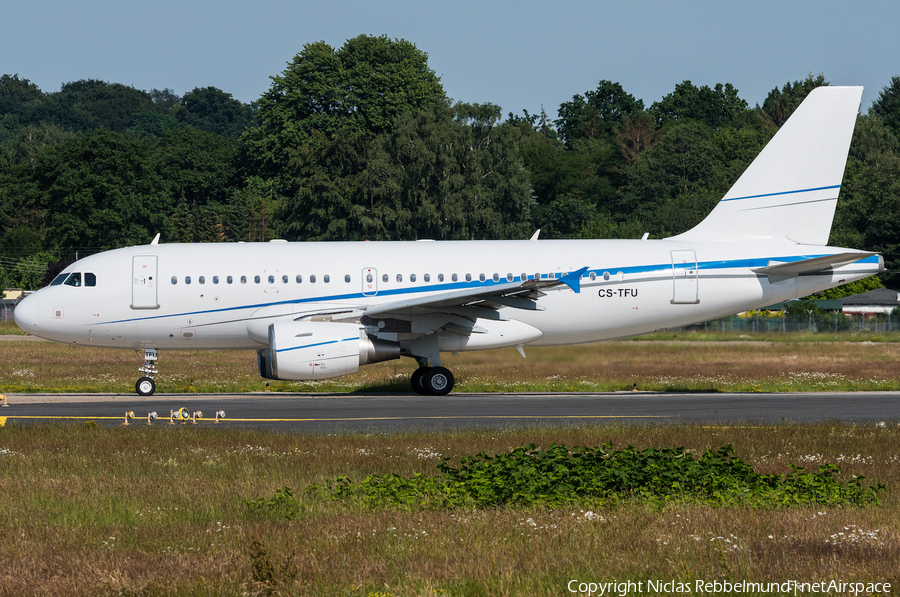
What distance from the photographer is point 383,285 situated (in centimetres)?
2614

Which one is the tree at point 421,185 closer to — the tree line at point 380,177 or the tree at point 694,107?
the tree line at point 380,177

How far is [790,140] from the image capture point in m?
27.1

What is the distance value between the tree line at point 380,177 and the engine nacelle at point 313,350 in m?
51.1

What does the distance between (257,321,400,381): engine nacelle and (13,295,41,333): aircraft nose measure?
6.31 meters

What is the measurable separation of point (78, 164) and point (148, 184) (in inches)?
250

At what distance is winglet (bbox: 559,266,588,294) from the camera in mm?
24025

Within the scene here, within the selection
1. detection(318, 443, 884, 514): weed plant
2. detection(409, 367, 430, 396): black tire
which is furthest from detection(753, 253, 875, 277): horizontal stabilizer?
detection(318, 443, 884, 514): weed plant

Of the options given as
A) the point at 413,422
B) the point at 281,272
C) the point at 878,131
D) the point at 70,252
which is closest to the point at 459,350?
the point at 281,272

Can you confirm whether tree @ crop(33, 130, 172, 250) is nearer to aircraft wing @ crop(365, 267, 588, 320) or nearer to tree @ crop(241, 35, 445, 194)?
tree @ crop(241, 35, 445, 194)

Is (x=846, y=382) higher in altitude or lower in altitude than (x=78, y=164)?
lower

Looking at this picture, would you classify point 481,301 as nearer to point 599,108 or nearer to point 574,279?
point 574,279

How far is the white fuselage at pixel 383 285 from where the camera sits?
1023 inches

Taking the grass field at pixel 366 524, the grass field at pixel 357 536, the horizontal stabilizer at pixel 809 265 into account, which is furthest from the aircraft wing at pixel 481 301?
the grass field at pixel 357 536

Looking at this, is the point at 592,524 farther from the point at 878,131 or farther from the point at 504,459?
the point at 878,131
